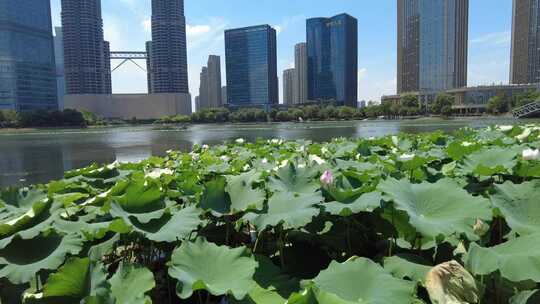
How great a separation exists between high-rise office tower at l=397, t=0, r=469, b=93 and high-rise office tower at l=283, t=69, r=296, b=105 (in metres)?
38.9

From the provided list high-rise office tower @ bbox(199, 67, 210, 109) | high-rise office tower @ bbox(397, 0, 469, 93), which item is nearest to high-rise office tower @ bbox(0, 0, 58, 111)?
high-rise office tower @ bbox(199, 67, 210, 109)

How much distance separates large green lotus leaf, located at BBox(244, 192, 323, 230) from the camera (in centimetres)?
120

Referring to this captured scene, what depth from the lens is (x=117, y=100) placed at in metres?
108

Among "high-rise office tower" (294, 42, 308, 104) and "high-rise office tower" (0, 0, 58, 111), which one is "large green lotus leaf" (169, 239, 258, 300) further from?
"high-rise office tower" (294, 42, 308, 104)

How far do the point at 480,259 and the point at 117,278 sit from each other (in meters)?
0.95

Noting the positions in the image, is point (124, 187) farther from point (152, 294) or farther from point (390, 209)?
point (390, 209)

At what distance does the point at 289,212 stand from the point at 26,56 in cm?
10342

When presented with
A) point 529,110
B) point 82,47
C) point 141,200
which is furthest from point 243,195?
point 82,47

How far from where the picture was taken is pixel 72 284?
1.04 m

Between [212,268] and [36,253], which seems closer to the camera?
[212,268]

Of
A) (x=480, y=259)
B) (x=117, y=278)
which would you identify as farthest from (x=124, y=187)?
(x=480, y=259)

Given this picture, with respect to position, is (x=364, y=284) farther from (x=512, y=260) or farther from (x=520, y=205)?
(x=520, y=205)

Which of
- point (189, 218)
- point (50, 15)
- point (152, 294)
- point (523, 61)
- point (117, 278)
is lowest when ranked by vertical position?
point (152, 294)

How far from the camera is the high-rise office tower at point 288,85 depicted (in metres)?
141
